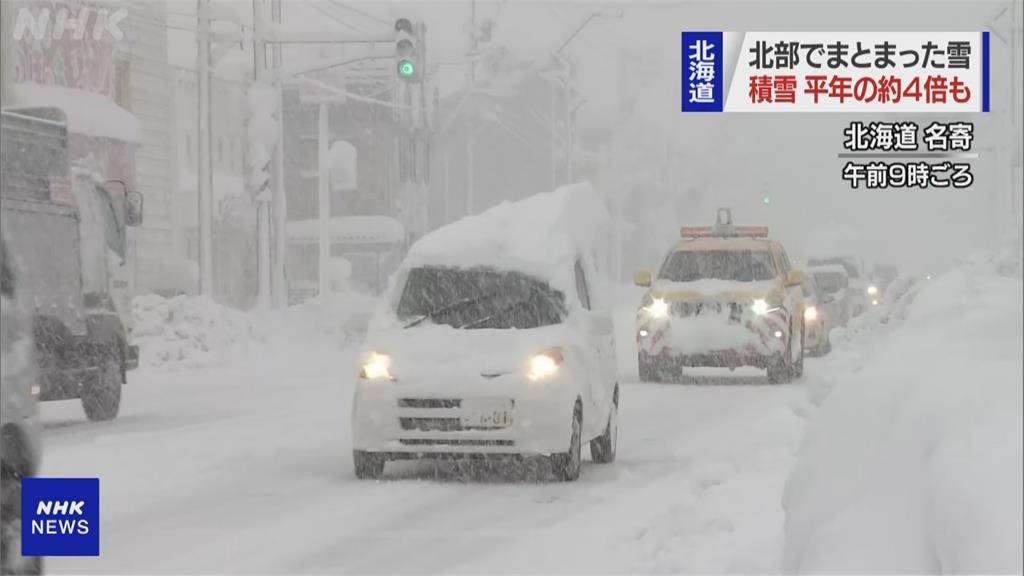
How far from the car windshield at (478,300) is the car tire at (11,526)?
6300mm

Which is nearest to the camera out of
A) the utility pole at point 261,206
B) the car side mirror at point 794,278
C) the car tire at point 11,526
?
the car tire at point 11,526

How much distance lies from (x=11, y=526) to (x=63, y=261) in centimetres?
1101

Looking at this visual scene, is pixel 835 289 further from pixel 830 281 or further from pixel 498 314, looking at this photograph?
pixel 498 314

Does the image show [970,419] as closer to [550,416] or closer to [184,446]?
[550,416]

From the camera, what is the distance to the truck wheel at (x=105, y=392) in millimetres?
19781

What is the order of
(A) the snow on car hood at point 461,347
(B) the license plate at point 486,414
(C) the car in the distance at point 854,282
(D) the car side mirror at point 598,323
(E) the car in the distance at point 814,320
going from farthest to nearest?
(C) the car in the distance at point 854,282 → (E) the car in the distance at point 814,320 → (D) the car side mirror at point 598,323 → (A) the snow on car hood at point 461,347 → (B) the license plate at point 486,414

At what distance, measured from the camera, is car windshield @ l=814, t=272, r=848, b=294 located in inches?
1453

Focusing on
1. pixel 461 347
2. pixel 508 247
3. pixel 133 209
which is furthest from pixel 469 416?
pixel 133 209

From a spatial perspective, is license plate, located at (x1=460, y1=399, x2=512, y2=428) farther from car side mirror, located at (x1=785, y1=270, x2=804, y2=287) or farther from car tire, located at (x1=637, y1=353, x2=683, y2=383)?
car side mirror, located at (x1=785, y1=270, x2=804, y2=287)

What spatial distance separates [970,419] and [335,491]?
8.27m

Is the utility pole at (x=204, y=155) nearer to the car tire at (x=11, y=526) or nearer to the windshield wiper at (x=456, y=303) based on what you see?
the windshield wiper at (x=456, y=303)

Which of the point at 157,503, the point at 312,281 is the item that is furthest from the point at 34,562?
the point at 312,281

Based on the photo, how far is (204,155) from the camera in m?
34.4

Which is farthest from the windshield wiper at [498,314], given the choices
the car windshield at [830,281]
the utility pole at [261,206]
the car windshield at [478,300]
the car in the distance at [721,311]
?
the car windshield at [830,281]
